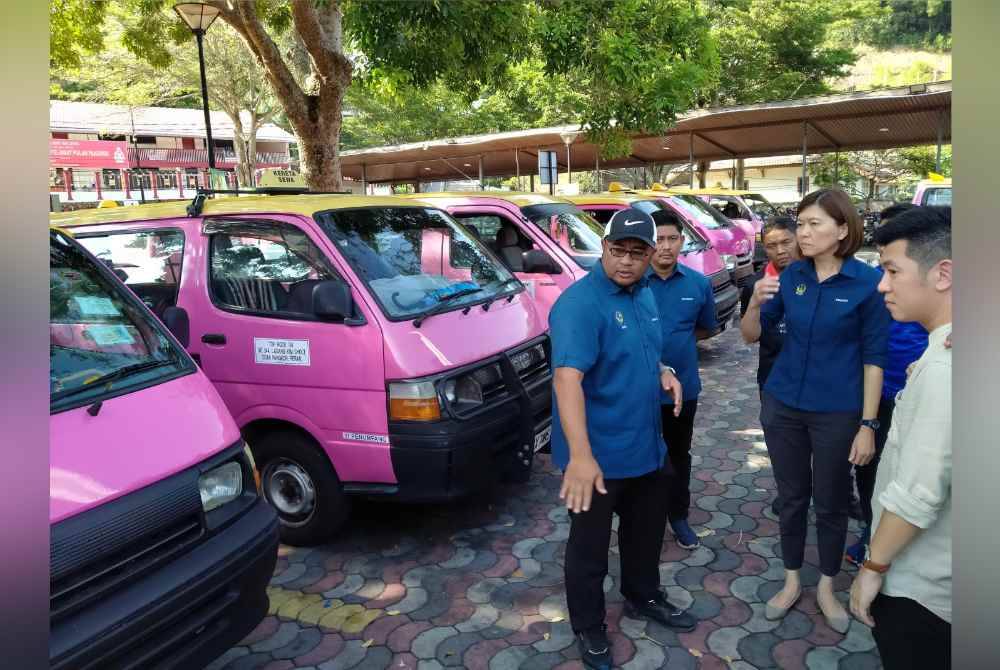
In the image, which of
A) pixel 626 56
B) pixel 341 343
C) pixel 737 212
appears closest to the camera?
pixel 341 343

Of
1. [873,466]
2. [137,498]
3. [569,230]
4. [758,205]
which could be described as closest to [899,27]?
[758,205]

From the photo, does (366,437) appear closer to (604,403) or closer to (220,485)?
(220,485)

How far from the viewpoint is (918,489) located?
4.85ft

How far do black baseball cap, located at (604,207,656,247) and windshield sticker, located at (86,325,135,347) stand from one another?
1.98 meters

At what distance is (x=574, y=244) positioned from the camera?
7.00m

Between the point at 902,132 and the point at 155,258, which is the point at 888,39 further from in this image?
the point at 155,258

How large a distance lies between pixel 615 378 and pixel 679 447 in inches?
48.7

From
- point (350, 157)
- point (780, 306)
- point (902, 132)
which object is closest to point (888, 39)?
point (902, 132)

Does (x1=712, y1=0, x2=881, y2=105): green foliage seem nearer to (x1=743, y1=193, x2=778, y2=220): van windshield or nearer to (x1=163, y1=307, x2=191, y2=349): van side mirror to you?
(x1=743, y1=193, x2=778, y2=220): van windshield

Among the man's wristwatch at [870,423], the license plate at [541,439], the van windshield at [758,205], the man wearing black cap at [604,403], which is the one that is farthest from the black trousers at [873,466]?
the van windshield at [758,205]

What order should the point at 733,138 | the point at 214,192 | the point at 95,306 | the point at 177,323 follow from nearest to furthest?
the point at 95,306 → the point at 177,323 → the point at 214,192 → the point at 733,138

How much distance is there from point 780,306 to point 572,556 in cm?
147

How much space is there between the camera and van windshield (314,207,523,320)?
386cm

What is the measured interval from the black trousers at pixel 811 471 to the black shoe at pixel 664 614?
54 centimetres
